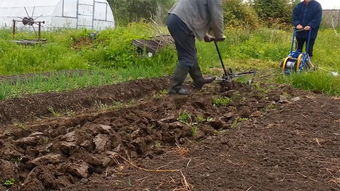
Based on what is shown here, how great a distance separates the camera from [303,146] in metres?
4.00

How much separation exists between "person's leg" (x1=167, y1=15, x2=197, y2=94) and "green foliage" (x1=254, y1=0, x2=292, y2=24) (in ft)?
57.4

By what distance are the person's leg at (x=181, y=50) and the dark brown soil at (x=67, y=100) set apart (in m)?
0.63

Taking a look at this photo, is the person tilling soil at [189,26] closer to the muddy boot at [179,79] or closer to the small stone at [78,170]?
the muddy boot at [179,79]

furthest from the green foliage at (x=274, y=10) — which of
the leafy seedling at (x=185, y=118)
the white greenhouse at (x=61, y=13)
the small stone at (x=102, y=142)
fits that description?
the small stone at (x=102, y=142)

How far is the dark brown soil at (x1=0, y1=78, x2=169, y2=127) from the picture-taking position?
18.0 feet

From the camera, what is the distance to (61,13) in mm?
20031

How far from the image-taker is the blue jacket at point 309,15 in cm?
930

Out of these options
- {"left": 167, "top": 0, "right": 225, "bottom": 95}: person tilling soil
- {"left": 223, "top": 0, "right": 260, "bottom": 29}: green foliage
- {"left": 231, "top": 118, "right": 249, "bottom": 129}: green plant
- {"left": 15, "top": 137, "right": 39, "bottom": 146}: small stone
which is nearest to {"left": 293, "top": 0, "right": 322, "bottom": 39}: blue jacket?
{"left": 167, "top": 0, "right": 225, "bottom": 95}: person tilling soil

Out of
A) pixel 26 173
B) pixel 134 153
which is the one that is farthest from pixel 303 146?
pixel 26 173

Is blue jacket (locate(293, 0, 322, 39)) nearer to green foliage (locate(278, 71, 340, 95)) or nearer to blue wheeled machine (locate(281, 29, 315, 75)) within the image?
blue wheeled machine (locate(281, 29, 315, 75))

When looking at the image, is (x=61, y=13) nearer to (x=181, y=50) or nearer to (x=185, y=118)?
(x=181, y=50)

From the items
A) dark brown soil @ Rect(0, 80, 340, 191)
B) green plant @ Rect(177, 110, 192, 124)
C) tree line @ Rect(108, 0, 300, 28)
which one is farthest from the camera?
tree line @ Rect(108, 0, 300, 28)

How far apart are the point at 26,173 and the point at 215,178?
1.35m

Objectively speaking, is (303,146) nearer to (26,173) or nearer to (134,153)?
(134,153)
